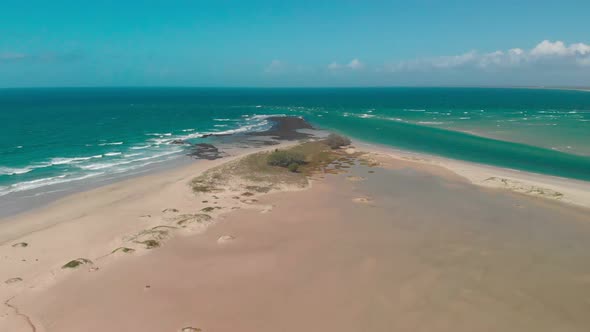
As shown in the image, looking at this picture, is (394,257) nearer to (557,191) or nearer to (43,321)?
(43,321)

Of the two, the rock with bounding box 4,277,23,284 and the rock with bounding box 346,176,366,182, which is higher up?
the rock with bounding box 346,176,366,182

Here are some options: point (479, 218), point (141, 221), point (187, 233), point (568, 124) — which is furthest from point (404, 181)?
point (568, 124)

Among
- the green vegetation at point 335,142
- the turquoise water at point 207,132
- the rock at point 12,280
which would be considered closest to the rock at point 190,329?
the rock at point 12,280

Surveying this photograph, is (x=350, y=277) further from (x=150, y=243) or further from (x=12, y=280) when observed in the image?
(x=12, y=280)

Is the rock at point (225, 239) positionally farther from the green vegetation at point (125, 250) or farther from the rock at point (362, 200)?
the rock at point (362, 200)

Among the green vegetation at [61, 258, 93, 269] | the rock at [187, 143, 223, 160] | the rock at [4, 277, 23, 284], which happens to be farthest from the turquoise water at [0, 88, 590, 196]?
the green vegetation at [61, 258, 93, 269]

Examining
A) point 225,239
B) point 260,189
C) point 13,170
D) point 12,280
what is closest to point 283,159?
point 260,189

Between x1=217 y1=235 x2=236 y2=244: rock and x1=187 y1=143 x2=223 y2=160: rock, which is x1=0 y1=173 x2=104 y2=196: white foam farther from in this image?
x1=217 y1=235 x2=236 y2=244: rock
